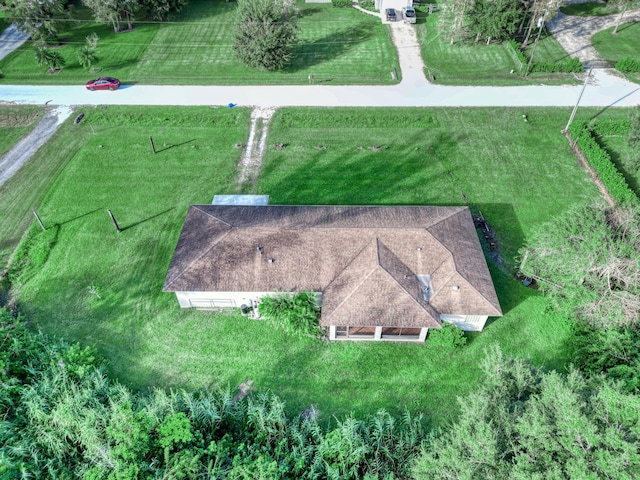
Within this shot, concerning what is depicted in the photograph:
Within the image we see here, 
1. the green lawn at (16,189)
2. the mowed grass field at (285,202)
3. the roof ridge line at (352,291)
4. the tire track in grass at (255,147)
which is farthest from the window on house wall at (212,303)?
the green lawn at (16,189)

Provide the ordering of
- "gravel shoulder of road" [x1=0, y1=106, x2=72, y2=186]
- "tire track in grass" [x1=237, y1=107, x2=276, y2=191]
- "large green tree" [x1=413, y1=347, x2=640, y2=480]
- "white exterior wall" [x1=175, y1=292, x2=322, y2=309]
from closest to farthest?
→ "large green tree" [x1=413, y1=347, x2=640, y2=480]
"white exterior wall" [x1=175, y1=292, x2=322, y2=309]
"tire track in grass" [x1=237, y1=107, x2=276, y2=191]
"gravel shoulder of road" [x1=0, y1=106, x2=72, y2=186]

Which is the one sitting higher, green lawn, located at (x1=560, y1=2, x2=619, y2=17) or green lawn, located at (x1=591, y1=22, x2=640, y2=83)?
green lawn, located at (x1=560, y1=2, x2=619, y2=17)

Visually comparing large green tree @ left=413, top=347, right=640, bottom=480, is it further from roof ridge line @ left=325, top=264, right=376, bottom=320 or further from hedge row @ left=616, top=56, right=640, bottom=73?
hedge row @ left=616, top=56, right=640, bottom=73

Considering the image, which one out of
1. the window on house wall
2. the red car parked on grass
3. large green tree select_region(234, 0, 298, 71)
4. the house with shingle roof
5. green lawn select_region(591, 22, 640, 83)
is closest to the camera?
the house with shingle roof

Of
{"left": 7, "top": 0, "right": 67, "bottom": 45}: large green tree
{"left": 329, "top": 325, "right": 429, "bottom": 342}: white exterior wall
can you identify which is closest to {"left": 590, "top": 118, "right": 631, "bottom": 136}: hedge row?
{"left": 329, "top": 325, "right": 429, "bottom": 342}: white exterior wall

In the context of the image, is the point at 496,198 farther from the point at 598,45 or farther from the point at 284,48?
the point at 598,45
